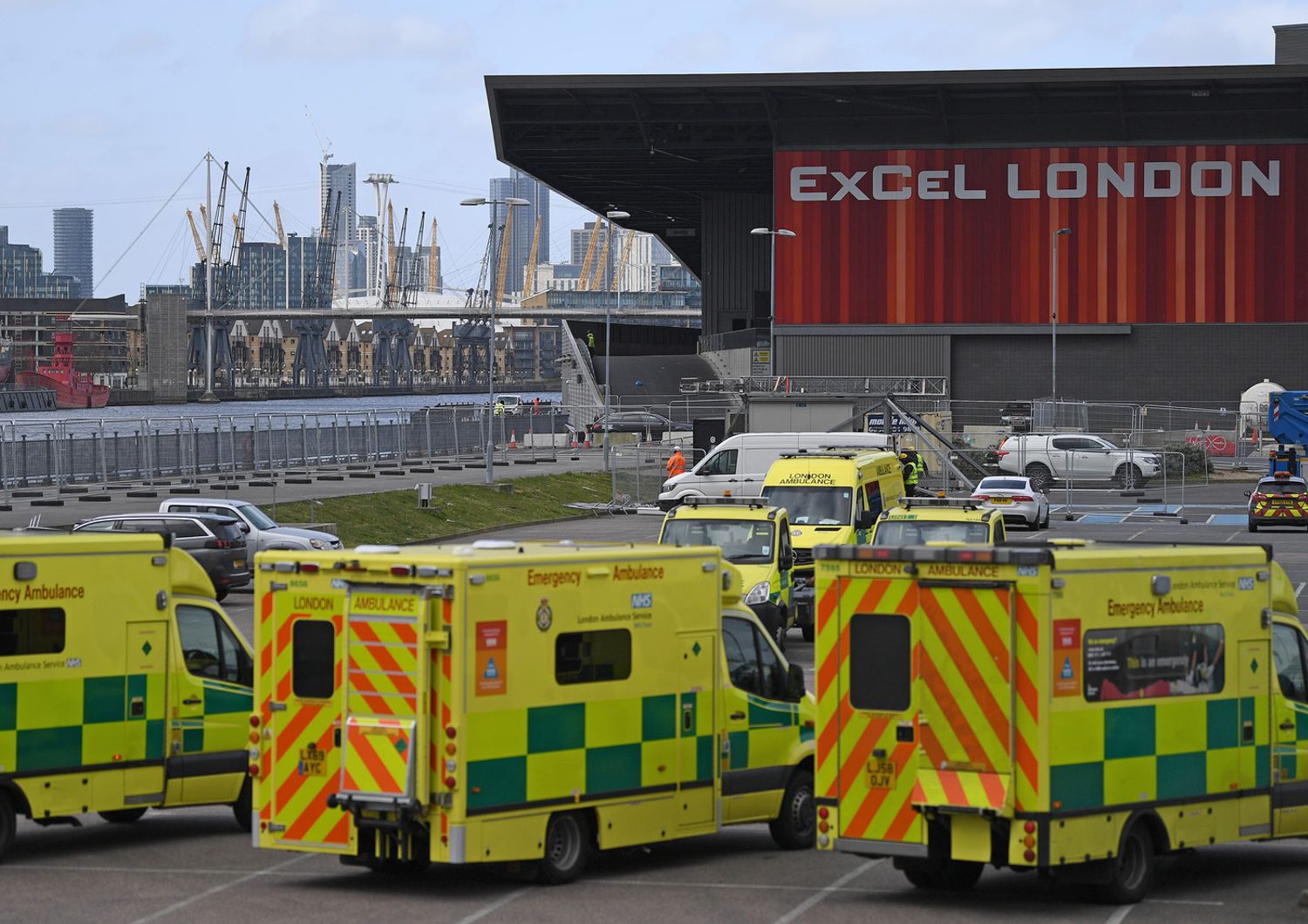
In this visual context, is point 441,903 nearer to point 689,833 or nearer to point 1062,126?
point 689,833

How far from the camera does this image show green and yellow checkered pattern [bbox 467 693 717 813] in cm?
1193

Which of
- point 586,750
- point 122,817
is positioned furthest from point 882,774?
point 122,817

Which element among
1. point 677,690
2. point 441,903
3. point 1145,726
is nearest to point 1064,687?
point 1145,726

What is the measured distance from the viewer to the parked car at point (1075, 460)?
57.9m

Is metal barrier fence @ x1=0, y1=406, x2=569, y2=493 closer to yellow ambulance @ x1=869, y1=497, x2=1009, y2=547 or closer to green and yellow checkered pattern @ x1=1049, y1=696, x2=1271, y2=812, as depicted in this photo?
yellow ambulance @ x1=869, y1=497, x2=1009, y2=547

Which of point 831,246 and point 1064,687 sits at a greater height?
point 831,246

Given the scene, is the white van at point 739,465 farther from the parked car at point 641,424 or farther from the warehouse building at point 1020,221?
the warehouse building at point 1020,221

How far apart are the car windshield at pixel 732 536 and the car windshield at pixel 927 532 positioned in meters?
1.81

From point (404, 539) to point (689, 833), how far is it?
31.3 metres

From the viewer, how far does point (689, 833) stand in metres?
13.5

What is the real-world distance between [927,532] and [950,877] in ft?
46.8

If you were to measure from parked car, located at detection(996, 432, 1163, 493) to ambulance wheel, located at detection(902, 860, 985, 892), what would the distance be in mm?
45954

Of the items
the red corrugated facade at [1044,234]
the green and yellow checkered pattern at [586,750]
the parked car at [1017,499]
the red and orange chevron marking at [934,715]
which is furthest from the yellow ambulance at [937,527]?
the red corrugated facade at [1044,234]

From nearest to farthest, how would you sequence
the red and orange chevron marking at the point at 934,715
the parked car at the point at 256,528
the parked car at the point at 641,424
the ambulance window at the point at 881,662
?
the red and orange chevron marking at the point at 934,715, the ambulance window at the point at 881,662, the parked car at the point at 256,528, the parked car at the point at 641,424
